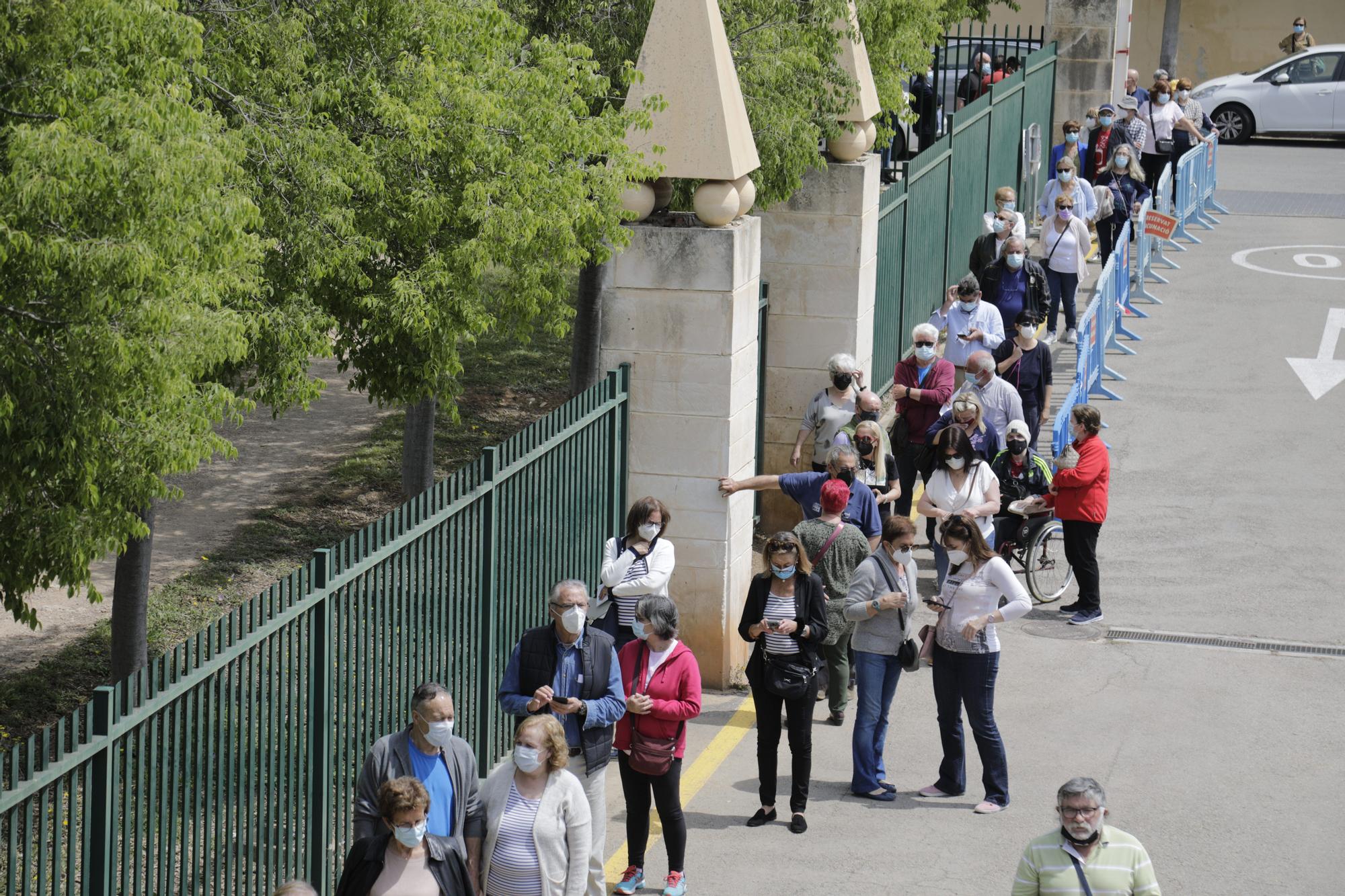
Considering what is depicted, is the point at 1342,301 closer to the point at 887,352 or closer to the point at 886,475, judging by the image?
the point at 887,352

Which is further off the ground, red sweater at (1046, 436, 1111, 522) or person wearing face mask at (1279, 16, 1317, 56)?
person wearing face mask at (1279, 16, 1317, 56)

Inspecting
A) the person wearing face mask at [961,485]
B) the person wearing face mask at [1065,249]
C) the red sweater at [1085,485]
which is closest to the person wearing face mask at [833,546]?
the person wearing face mask at [961,485]

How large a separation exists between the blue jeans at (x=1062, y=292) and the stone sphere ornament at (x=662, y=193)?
7194 millimetres

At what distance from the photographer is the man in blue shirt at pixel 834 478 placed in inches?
418

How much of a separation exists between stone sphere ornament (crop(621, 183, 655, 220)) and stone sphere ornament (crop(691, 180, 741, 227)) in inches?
13.0

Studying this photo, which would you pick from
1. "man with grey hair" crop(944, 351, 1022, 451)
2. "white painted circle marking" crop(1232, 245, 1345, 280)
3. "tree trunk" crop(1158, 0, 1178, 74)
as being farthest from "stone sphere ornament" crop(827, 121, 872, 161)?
"tree trunk" crop(1158, 0, 1178, 74)

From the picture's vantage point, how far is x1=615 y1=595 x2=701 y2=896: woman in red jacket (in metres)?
8.42

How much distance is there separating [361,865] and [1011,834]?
4.15 metres

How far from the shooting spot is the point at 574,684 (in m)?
8.22

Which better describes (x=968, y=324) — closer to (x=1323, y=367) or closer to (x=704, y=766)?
(x=704, y=766)

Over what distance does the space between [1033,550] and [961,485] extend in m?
1.39

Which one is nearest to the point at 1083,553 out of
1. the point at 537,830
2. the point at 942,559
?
the point at 942,559

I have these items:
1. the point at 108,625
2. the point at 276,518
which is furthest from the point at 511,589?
the point at 276,518

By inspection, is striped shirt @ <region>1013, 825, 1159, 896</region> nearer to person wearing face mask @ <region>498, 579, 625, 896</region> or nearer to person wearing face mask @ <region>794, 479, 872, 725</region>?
person wearing face mask @ <region>498, 579, 625, 896</region>
